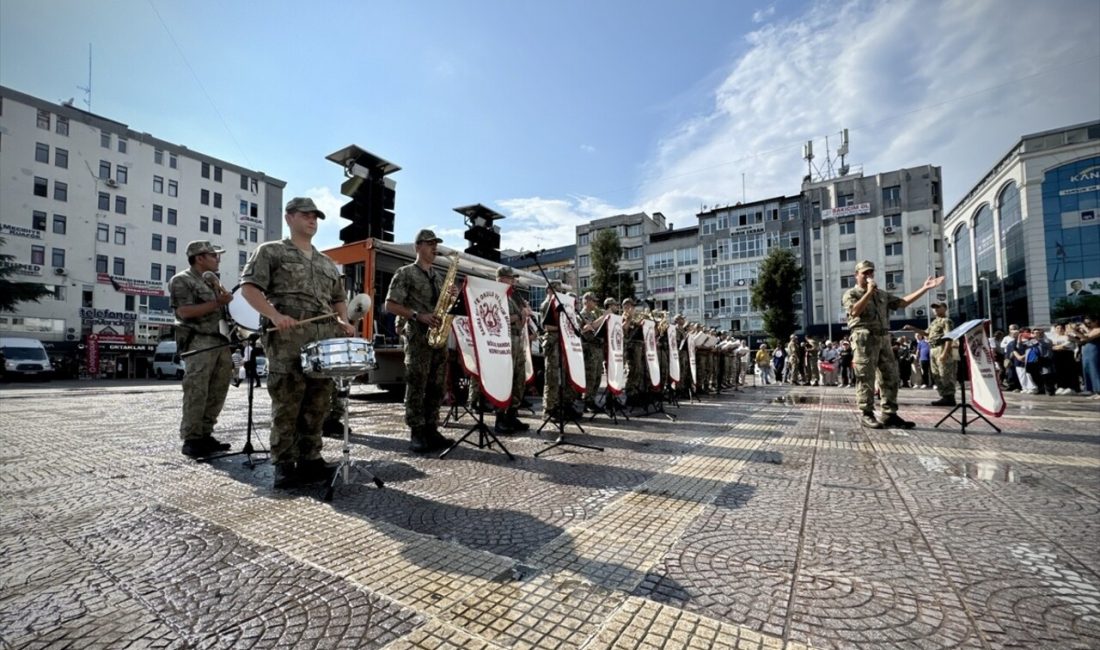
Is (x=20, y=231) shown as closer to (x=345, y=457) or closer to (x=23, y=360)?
(x=23, y=360)

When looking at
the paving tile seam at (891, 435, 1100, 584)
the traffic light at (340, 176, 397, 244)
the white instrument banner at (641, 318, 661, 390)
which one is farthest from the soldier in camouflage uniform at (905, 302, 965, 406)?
the traffic light at (340, 176, 397, 244)

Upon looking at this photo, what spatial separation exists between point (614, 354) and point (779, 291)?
4174cm

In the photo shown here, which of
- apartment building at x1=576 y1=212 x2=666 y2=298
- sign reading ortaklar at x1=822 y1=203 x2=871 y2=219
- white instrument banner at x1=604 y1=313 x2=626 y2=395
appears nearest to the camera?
white instrument banner at x1=604 y1=313 x2=626 y2=395

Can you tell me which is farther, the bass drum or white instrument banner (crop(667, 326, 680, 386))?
white instrument banner (crop(667, 326, 680, 386))

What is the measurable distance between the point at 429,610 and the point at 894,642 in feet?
5.26

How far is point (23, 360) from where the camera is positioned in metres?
25.9

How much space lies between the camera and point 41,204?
3891cm

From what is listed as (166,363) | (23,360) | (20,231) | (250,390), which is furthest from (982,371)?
(20,231)

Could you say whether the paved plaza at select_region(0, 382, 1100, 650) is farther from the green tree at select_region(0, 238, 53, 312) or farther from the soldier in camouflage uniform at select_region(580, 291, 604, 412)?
the green tree at select_region(0, 238, 53, 312)

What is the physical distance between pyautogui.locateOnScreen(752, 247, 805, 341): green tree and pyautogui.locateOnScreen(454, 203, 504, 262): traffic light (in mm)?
38670

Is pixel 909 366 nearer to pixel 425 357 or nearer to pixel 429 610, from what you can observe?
pixel 425 357

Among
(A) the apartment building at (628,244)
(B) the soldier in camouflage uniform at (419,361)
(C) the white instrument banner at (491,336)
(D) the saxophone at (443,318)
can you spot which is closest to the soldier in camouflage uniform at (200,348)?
(B) the soldier in camouflage uniform at (419,361)

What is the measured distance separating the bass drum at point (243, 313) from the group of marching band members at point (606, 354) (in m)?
2.86

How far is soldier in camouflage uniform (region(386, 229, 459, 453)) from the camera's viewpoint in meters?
4.98
